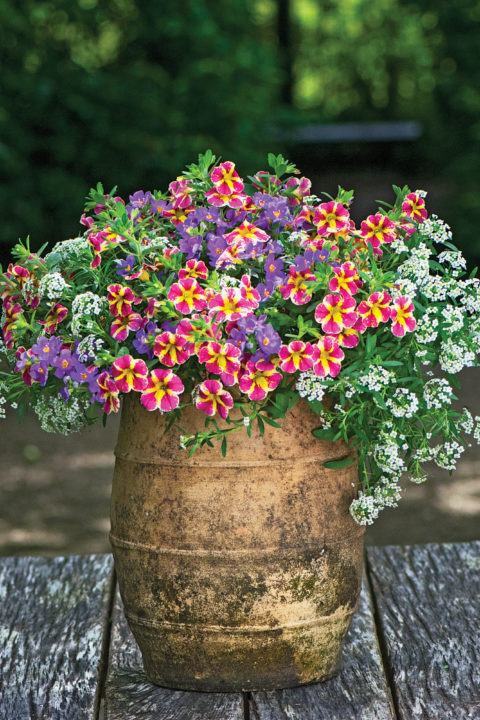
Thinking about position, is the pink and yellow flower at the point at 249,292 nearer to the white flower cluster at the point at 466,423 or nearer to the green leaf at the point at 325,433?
the green leaf at the point at 325,433

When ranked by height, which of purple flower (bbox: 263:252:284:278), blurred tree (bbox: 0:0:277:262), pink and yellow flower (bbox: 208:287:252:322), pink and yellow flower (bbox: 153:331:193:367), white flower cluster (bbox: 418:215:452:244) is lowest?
pink and yellow flower (bbox: 153:331:193:367)

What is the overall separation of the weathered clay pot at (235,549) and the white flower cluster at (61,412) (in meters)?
0.09

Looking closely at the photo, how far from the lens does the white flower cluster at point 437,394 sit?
4.87 feet

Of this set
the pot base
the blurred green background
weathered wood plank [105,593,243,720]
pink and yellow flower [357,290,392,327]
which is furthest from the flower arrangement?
the blurred green background

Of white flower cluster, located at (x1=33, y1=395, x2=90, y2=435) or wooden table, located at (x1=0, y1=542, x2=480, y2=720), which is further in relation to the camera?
white flower cluster, located at (x1=33, y1=395, x2=90, y2=435)

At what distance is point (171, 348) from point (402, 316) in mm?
345

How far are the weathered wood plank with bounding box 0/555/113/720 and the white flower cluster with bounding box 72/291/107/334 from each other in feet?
1.94

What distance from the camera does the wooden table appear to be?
1.49 metres

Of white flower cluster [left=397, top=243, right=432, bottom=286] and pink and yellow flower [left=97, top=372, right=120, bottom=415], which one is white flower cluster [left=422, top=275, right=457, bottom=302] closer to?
white flower cluster [left=397, top=243, right=432, bottom=286]

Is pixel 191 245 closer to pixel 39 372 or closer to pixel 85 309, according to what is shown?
pixel 85 309

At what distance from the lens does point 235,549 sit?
1.48 metres

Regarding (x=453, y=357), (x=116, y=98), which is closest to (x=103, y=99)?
(x=116, y=98)

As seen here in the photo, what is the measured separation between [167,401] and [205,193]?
37 centimetres

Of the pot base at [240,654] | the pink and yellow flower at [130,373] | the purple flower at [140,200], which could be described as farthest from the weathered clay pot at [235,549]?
the purple flower at [140,200]
